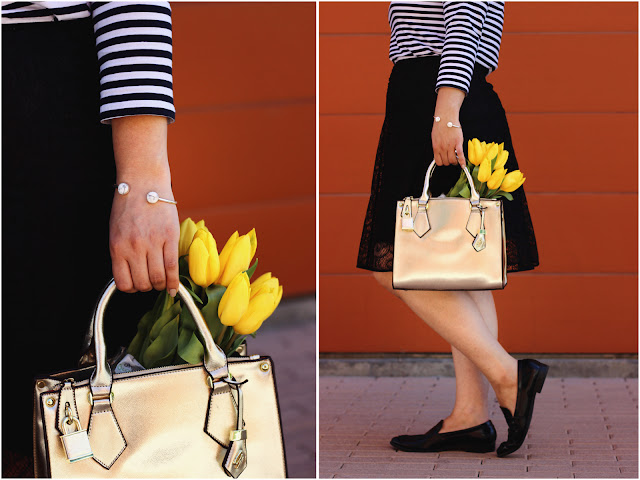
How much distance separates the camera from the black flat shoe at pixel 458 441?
8.75 ft

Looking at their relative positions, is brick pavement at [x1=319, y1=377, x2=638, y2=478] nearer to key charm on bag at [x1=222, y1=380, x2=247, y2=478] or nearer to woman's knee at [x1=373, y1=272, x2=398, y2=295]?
woman's knee at [x1=373, y1=272, x2=398, y2=295]

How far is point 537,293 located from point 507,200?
5.35 ft

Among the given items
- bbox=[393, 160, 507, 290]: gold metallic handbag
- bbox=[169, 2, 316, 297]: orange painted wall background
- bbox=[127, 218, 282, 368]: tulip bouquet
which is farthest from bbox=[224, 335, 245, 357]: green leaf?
bbox=[169, 2, 316, 297]: orange painted wall background

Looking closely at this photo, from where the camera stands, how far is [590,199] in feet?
13.6

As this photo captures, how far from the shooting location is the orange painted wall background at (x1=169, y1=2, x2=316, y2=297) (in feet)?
15.0

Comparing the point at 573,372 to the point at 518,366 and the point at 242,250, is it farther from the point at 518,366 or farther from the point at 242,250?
the point at 242,250

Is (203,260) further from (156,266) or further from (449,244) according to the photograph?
(449,244)

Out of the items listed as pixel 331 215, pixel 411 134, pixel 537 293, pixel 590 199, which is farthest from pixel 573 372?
pixel 411 134

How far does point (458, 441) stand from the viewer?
2.69 metres

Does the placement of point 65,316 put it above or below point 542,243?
above

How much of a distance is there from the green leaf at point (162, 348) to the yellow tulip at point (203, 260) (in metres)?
0.09

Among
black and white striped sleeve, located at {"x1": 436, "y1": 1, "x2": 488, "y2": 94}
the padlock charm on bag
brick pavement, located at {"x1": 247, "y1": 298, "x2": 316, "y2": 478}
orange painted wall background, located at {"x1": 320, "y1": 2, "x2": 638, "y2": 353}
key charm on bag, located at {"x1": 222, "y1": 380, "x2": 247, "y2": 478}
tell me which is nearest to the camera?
the padlock charm on bag

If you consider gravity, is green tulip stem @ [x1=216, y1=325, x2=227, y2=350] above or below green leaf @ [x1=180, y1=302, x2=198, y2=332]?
below

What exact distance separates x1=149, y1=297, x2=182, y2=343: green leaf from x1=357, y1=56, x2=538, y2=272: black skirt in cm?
134
